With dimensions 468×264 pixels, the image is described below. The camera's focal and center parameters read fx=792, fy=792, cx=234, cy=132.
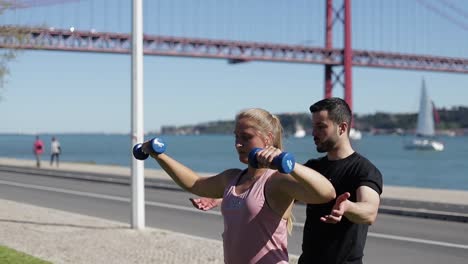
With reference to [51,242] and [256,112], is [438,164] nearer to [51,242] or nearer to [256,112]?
[51,242]

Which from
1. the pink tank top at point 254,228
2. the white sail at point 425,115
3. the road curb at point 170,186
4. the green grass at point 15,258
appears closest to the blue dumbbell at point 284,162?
the pink tank top at point 254,228

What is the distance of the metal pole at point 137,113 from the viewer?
10820 mm

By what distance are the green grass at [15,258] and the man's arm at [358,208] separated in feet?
17.2

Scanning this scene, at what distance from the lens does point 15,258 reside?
792 cm

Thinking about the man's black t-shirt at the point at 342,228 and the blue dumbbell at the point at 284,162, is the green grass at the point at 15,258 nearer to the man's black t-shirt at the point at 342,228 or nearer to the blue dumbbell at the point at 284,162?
the man's black t-shirt at the point at 342,228

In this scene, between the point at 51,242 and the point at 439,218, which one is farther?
the point at 439,218

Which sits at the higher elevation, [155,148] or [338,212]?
[155,148]

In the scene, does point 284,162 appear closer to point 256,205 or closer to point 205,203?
point 256,205

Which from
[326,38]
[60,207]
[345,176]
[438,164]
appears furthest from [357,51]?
Answer: [345,176]

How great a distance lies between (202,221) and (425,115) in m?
86.1

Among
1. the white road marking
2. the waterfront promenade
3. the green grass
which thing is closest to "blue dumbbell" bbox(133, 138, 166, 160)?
the green grass

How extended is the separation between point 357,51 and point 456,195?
53.6 metres

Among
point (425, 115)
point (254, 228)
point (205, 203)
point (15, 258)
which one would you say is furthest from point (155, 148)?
point (425, 115)

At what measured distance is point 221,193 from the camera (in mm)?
3432
